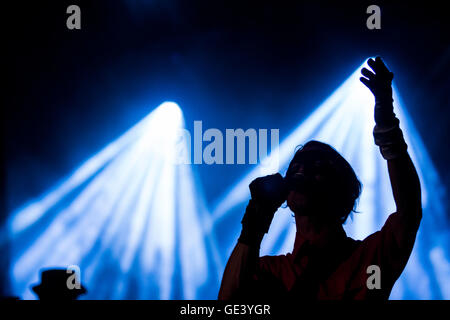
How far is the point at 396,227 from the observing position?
131 centimetres

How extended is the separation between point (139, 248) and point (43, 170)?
41.7 inches

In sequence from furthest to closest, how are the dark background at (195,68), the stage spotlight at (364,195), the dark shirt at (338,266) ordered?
the dark background at (195,68), the stage spotlight at (364,195), the dark shirt at (338,266)

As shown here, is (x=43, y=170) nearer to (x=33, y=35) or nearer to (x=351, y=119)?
(x=33, y=35)

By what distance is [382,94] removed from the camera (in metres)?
1.27

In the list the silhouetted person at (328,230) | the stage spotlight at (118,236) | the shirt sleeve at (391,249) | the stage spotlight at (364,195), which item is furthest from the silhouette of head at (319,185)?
the stage spotlight at (118,236)

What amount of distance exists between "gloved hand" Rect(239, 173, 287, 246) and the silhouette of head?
22 cm

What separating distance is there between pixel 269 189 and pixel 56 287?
114cm

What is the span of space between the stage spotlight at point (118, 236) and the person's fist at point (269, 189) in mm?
1994

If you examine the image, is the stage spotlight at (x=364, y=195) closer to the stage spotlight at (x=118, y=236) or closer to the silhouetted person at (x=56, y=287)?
the stage spotlight at (x=118, y=236)

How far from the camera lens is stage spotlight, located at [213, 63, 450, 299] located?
9.62ft

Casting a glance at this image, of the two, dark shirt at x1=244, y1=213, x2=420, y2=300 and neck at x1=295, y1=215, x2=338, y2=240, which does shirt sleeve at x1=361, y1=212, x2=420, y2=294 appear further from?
neck at x1=295, y1=215, x2=338, y2=240

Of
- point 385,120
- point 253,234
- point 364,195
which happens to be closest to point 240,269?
point 253,234

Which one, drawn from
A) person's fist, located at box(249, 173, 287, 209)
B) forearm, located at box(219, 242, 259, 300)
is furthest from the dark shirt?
person's fist, located at box(249, 173, 287, 209)

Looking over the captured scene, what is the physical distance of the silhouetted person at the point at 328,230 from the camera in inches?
48.2
